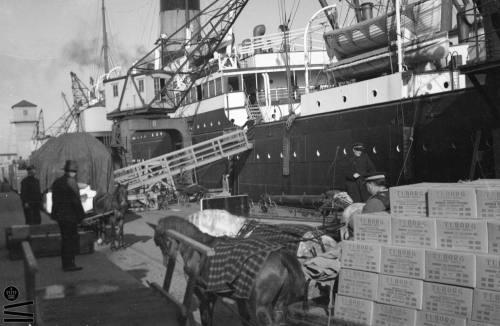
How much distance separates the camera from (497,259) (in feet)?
14.4

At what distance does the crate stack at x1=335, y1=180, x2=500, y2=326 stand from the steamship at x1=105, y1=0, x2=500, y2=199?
20.6 feet

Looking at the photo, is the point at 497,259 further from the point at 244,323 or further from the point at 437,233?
the point at 244,323

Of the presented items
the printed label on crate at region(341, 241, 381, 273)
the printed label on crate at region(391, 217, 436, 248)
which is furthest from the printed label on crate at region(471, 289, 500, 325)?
the printed label on crate at region(341, 241, 381, 273)

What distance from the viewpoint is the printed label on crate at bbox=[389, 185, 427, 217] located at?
16.9ft

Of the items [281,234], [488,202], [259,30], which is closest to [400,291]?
[488,202]

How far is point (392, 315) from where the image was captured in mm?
4980

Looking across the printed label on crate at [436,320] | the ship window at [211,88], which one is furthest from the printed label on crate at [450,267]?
the ship window at [211,88]

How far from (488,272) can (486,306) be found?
247mm

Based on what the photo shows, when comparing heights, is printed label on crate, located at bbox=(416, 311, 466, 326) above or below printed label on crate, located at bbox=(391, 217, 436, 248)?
below

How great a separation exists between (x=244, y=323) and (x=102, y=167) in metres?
11.0

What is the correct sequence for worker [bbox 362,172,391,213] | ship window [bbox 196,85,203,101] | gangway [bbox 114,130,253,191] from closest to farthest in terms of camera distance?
worker [bbox 362,172,391,213], gangway [bbox 114,130,253,191], ship window [bbox 196,85,203,101]

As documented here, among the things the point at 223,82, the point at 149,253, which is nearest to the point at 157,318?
the point at 149,253

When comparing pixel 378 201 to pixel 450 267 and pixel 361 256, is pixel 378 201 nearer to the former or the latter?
pixel 361 256

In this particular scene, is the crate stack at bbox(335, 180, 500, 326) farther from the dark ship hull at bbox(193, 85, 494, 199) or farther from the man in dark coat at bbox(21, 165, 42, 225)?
the man in dark coat at bbox(21, 165, 42, 225)
